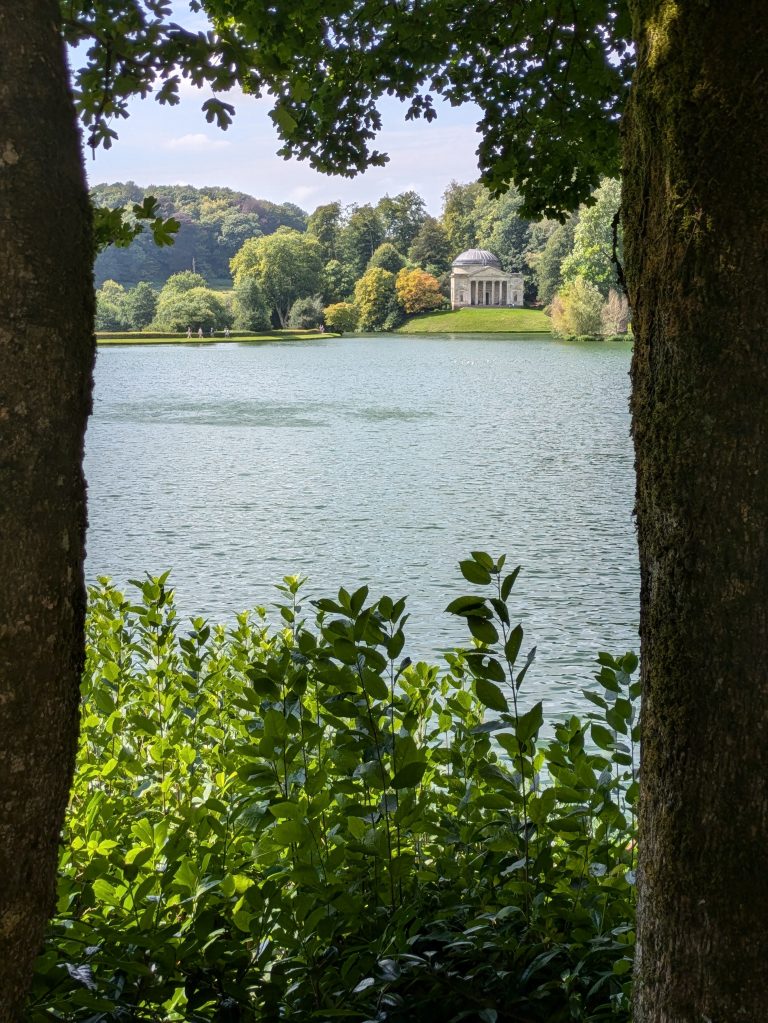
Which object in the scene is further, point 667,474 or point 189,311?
point 189,311

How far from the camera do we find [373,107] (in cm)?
461

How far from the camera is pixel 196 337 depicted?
66.5m

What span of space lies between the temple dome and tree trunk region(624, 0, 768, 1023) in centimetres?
7670

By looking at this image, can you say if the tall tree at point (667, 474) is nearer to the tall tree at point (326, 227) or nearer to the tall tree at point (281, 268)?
the tall tree at point (281, 268)

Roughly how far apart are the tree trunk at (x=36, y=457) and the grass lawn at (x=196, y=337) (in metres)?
61.3

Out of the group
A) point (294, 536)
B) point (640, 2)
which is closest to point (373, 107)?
point (640, 2)

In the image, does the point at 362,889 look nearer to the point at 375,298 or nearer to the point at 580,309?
the point at 580,309

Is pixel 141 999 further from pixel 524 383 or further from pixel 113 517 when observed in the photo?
pixel 524 383

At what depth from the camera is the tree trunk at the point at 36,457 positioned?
1.17 metres

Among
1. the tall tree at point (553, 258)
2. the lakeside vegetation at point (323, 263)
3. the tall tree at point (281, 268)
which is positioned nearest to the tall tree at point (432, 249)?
the lakeside vegetation at point (323, 263)

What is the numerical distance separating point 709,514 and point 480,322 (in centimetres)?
6999

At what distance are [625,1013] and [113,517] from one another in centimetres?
1112

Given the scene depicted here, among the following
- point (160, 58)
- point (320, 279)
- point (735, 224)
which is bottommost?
point (735, 224)

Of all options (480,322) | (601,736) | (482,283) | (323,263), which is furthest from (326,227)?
(601,736)
